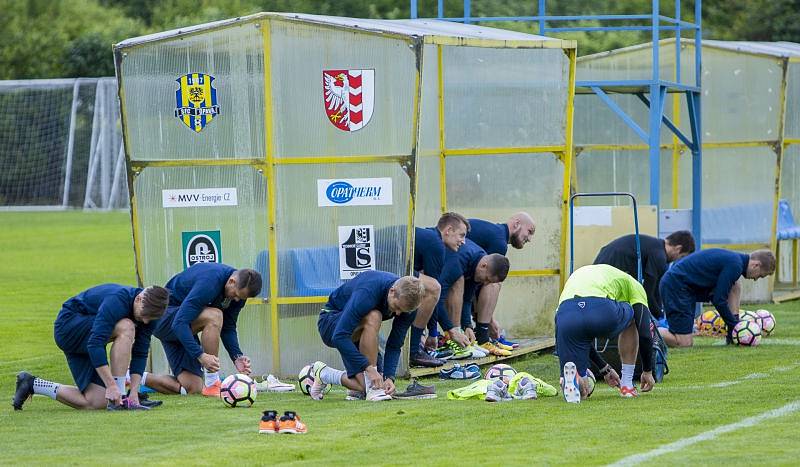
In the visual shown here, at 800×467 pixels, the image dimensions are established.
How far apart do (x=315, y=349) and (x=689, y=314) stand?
183 inches

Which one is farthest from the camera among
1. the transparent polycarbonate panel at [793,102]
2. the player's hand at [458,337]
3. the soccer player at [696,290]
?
the transparent polycarbonate panel at [793,102]

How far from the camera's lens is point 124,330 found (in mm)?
12125

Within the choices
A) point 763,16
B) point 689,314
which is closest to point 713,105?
point 689,314

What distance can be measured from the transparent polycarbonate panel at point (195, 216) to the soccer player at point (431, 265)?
161 centimetres

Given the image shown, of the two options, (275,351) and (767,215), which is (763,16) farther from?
(275,351)

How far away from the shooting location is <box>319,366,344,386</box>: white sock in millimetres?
12630

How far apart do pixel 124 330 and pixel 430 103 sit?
595 centimetres

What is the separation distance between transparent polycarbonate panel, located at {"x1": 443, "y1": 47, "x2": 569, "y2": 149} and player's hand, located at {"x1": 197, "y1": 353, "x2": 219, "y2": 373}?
551cm

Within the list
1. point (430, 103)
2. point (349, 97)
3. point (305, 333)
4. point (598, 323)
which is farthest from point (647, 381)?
point (430, 103)

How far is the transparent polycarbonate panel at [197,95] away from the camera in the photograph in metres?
14.4

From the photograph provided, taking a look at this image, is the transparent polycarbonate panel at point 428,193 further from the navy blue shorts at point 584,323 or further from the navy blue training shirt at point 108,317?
the navy blue shorts at point 584,323

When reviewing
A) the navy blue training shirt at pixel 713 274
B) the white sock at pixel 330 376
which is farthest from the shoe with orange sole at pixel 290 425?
the navy blue training shirt at pixel 713 274

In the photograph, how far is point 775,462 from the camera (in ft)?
29.1

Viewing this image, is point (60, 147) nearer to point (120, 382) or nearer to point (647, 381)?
point (120, 382)
